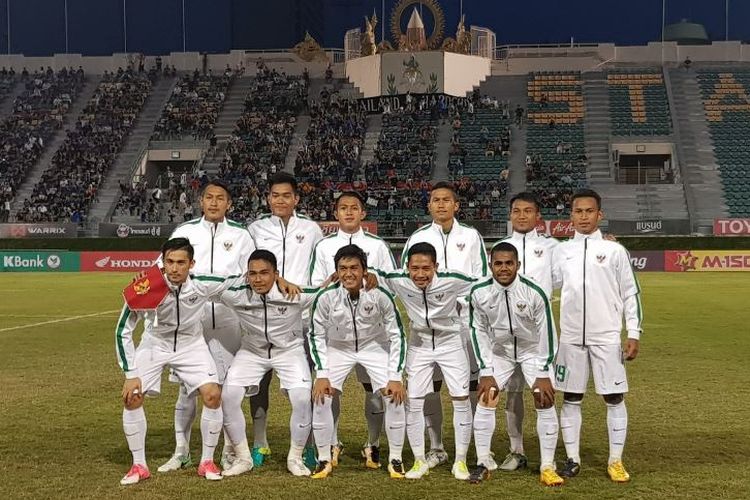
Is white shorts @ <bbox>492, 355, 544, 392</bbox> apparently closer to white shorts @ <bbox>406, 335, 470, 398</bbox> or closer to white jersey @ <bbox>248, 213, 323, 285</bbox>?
white shorts @ <bbox>406, 335, 470, 398</bbox>

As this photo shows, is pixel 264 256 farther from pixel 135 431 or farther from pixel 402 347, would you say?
pixel 135 431

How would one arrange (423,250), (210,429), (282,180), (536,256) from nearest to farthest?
(210,429), (423,250), (536,256), (282,180)

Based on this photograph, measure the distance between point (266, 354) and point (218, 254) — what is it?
101cm

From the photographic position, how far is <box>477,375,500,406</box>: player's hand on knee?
644 centimetres

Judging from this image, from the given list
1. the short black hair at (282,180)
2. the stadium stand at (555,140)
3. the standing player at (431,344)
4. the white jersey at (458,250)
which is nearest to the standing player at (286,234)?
the short black hair at (282,180)

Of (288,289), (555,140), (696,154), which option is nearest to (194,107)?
(555,140)

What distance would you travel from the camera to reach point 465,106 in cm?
4503

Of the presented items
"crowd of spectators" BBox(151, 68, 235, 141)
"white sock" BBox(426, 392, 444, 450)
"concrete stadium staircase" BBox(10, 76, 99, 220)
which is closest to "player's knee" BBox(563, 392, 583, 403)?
"white sock" BBox(426, 392, 444, 450)

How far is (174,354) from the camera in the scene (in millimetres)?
6805

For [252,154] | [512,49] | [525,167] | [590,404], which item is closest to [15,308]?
[590,404]

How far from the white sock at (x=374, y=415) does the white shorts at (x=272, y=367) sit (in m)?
0.59

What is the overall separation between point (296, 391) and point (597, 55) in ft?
146

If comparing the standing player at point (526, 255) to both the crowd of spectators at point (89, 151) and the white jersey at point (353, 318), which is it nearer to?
the white jersey at point (353, 318)

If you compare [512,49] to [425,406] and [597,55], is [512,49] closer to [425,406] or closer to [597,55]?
[597,55]
